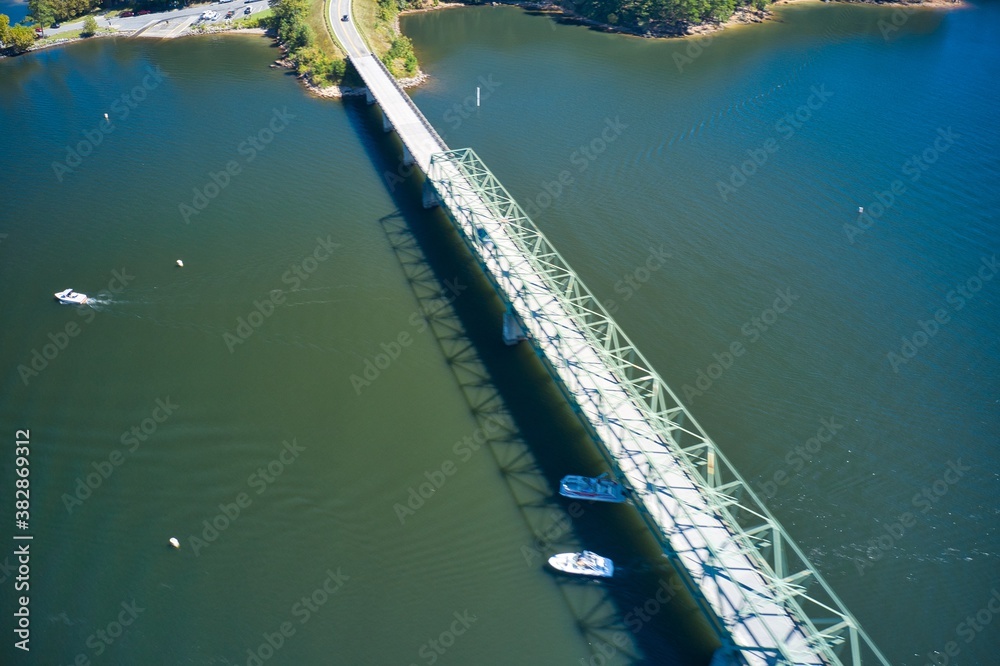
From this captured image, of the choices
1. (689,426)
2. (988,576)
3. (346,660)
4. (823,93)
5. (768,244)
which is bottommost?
(346,660)

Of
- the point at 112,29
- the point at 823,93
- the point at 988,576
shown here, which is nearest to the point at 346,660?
the point at 988,576

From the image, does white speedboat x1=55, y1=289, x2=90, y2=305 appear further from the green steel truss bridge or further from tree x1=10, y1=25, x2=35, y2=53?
tree x1=10, y1=25, x2=35, y2=53

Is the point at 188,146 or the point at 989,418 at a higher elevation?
the point at 188,146

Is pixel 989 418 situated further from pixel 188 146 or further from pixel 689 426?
pixel 188 146

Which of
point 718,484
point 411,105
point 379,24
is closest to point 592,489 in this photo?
point 718,484

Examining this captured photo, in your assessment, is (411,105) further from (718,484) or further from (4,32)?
(4,32)

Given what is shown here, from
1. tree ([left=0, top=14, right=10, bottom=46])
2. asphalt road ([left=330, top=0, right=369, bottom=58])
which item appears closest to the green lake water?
asphalt road ([left=330, top=0, right=369, bottom=58])

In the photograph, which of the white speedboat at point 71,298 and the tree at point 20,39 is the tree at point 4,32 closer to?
the tree at point 20,39
